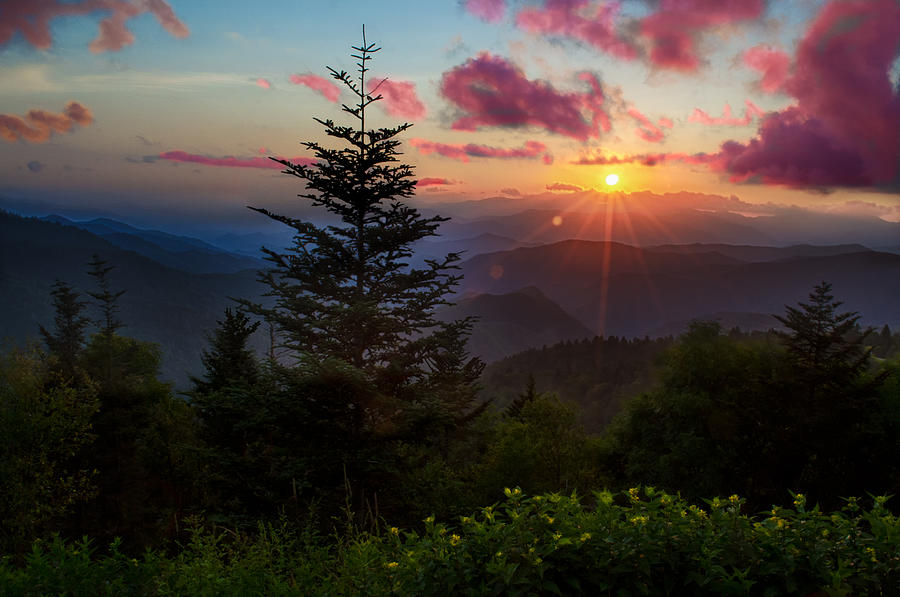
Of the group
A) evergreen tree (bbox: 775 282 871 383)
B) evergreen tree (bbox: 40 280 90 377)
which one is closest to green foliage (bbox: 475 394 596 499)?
evergreen tree (bbox: 775 282 871 383)

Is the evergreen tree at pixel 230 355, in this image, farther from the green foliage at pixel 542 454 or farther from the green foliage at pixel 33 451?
the green foliage at pixel 542 454

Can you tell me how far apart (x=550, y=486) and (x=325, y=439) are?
1497cm

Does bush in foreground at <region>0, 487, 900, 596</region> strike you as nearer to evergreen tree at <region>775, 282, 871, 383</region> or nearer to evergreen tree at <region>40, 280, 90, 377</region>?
evergreen tree at <region>775, 282, 871, 383</region>

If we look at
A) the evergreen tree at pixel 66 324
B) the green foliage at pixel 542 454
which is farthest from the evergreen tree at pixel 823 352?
the evergreen tree at pixel 66 324

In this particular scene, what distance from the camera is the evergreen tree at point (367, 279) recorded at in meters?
18.2

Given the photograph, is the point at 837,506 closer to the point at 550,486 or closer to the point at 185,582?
the point at 550,486

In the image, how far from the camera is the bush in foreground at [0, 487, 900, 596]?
378cm

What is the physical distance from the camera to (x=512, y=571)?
370 centimetres

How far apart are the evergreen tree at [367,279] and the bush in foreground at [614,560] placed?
12.8m

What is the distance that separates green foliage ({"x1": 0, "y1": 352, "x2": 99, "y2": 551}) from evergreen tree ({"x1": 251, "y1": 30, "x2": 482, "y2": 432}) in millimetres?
13208

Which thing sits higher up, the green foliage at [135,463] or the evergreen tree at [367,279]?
the evergreen tree at [367,279]

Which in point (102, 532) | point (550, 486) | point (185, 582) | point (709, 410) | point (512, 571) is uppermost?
point (512, 571)

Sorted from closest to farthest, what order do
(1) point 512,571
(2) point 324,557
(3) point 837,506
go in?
1. (1) point 512,571
2. (2) point 324,557
3. (3) point 837,506

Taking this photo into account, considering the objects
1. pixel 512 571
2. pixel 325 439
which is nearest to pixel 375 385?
pixel 325 439
